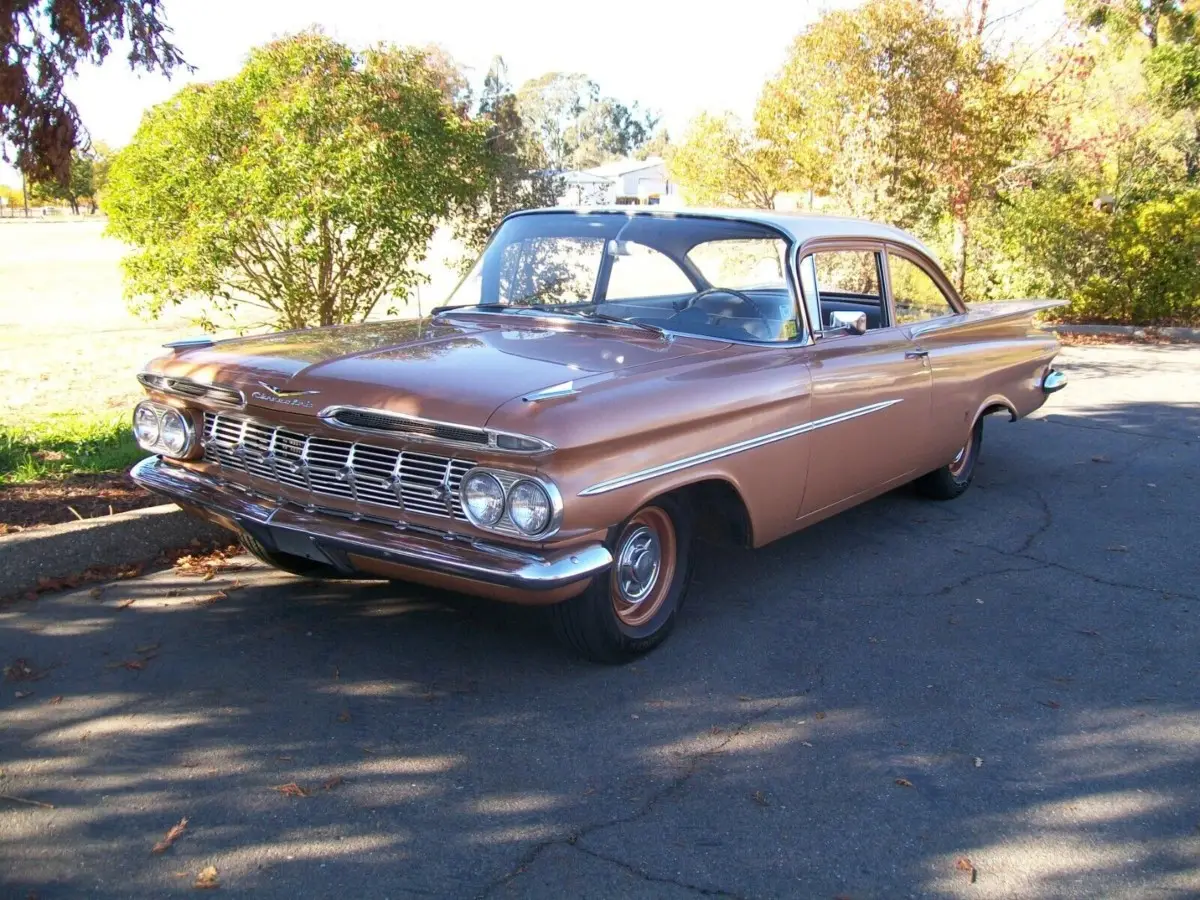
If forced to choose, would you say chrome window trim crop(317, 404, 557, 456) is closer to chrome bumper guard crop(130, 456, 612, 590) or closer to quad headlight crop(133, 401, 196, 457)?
chrome bumper guard crop(130, 456, 612, 590)

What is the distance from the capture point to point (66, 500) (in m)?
5.37

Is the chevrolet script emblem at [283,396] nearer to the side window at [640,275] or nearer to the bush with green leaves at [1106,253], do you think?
the side window at [640,275]

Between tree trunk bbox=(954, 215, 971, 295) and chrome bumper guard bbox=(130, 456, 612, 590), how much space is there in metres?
13.6

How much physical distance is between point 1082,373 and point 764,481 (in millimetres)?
8844

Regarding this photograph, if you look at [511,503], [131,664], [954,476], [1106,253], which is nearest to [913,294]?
[954,476]

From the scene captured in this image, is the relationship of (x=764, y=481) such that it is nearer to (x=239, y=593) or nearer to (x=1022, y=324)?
(x=239, y=593)

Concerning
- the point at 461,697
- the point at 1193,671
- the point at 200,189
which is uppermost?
the point at 200,189

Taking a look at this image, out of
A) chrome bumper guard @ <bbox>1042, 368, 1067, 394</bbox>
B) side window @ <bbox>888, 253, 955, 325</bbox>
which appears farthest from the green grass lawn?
chrome bumper guard @ <bbox>1042, 368, 1067, 394</bbox>

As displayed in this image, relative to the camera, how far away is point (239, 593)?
4.73 metres

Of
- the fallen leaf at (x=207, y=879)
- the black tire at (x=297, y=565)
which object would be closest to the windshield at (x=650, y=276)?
the black tire at (x=297, y=565)

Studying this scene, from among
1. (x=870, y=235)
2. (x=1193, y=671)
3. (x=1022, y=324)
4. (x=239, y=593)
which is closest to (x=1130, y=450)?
(x=1022, y=324)

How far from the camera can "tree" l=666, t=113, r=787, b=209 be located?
15914 mm

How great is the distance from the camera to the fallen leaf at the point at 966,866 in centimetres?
294

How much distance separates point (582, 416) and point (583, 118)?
88.8 metres
